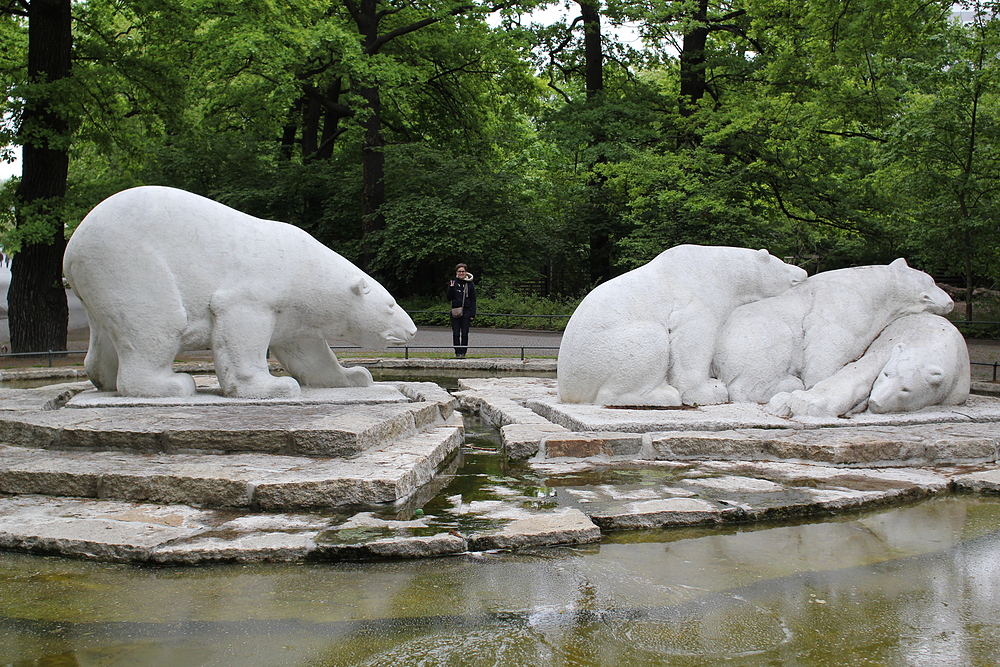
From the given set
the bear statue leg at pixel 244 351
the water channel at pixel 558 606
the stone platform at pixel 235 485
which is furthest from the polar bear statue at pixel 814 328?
the bear statue leg at pixel 244 351

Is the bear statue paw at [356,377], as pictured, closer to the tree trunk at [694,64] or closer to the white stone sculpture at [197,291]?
the white stone sculpture at [197,291]

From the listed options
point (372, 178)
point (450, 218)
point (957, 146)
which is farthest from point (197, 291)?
point (450, 218)

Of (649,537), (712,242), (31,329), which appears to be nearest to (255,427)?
(649,537)

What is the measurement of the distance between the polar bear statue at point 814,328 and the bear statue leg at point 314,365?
3.15m

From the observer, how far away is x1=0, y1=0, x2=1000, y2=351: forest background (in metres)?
12.6

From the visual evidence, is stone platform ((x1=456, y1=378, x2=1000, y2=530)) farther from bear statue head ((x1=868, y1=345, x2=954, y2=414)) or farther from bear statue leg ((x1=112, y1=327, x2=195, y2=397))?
bear statue leg ((x1=112, y1=327, x2=195, y2=397))

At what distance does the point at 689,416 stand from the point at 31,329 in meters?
11.2

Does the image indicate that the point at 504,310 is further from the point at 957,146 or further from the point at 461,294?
the point at 957,146

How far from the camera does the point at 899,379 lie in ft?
20.3

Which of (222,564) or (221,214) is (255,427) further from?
(221,214)

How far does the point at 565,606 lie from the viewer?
2.85 m

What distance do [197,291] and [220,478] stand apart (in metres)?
2.21

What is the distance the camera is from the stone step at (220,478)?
4125mm

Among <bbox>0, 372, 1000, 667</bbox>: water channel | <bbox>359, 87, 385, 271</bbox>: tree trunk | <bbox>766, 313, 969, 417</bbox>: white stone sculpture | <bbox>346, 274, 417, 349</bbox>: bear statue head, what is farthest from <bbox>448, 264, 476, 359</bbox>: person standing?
<bbox>0, 372, 1000, 667</bbox>: water channel
